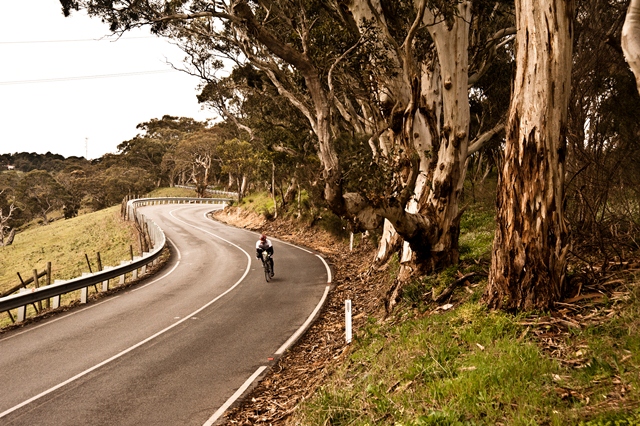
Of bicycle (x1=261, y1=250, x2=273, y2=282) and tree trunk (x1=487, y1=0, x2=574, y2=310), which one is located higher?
tree trunk (x1=487, y1=0, x2=574, y2=310)

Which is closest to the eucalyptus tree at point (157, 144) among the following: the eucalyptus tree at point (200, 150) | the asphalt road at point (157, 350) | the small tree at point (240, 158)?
the eucalyptus tree at point (200, 150)

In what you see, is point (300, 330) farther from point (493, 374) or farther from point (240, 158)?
point (240, 158)

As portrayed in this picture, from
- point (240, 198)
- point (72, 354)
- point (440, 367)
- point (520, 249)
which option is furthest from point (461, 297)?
point (240, 198)

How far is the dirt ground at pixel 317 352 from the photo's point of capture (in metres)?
7.00

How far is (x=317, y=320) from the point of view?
11977 mm

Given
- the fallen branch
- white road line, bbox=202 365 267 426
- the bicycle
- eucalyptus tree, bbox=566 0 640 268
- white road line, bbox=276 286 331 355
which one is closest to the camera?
white road line, bbox=202 365 267 426

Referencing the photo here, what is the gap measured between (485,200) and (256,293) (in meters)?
13.2

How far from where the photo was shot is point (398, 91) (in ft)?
39.1

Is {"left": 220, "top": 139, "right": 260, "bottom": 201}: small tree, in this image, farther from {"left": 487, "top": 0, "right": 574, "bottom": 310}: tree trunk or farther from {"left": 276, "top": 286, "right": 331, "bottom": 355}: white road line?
{"left": 487, "top": 0, "right": 574, "bottom": 310}: tree trunk

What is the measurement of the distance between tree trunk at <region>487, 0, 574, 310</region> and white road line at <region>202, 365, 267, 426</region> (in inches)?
172

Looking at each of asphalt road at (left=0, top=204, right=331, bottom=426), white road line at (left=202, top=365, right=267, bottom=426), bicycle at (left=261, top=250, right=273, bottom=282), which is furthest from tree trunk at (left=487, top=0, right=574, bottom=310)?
bicycle at (left=261, top=250, right=273, bottom=282)

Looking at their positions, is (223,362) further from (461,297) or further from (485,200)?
(485,200)

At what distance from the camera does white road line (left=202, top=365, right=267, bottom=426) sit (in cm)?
673

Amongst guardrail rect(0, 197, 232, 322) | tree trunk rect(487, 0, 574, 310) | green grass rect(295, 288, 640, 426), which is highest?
tree trunk rect(487, 0, 574, 310)
